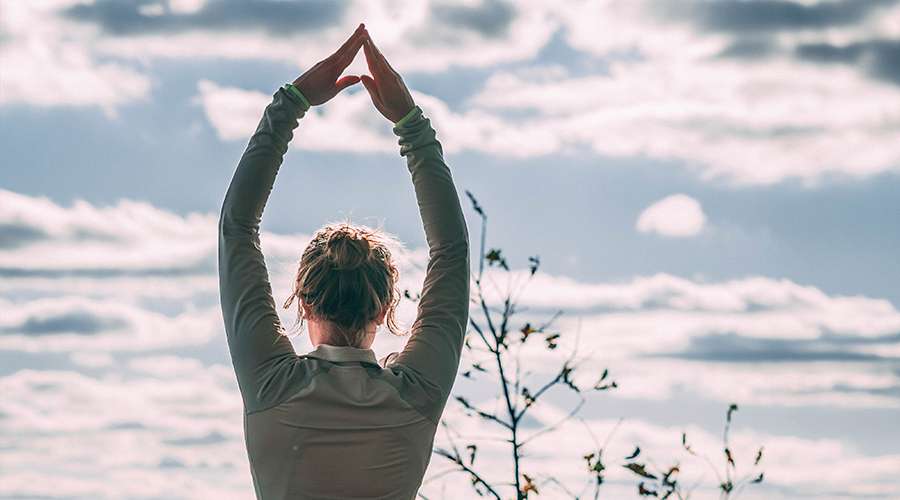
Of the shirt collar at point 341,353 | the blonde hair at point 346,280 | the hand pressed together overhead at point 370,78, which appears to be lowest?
the shirt collar at point 341,353

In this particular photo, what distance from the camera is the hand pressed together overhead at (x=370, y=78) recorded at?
3.30m

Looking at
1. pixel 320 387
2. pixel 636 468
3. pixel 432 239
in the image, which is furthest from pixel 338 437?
pixel 636 468

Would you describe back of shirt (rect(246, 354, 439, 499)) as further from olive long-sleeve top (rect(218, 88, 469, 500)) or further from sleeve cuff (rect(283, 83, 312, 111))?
sleeve cuff (rect(283, 83, 312, 111))

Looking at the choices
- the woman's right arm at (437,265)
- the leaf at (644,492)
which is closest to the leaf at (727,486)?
the leaf at (644,492)

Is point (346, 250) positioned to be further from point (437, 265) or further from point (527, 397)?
point (527, 397)

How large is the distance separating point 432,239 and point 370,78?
59 centimetres

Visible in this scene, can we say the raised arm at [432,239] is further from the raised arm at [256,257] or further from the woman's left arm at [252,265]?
the woman's left arm at [252,265]

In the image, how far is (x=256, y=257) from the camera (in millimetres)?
2938

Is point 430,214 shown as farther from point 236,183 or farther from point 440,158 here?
point 236,183

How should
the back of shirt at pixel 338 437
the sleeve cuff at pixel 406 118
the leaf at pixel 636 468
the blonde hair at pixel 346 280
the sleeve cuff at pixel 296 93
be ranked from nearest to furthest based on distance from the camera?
the back of shirt at pixel 338 437, the blonde hair at pixel 346 280, the sleeve cuff at pixel 296 93, the sleeve cuff at pixel 406 118, the leaf at pixel 636 468

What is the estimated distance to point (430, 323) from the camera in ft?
9.83

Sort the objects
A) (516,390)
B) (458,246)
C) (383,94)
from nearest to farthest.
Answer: (458,246), (383,94), (516,390)

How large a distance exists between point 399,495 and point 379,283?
0.54 m

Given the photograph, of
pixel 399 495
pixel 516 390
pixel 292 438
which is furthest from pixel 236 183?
pixel 516 390
